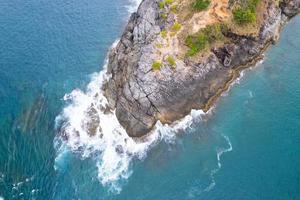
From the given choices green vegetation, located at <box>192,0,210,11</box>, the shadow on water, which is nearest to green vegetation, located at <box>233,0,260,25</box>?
green vegetation, located at <box>192,0,210,11</box>

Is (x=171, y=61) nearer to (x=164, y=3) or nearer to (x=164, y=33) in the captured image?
(x=164, y=33)

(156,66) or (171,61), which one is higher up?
(156,66)

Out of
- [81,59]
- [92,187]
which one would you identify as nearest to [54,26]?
[81,59]

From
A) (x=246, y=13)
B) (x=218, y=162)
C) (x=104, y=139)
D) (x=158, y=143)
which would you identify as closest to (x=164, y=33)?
(x=246, y=13)

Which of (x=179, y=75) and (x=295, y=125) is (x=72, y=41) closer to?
(x=179, y=75)

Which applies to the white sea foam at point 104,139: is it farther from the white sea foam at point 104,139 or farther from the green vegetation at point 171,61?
the green vegetation at point 171,61

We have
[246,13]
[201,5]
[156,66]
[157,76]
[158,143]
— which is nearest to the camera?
[158,143]
